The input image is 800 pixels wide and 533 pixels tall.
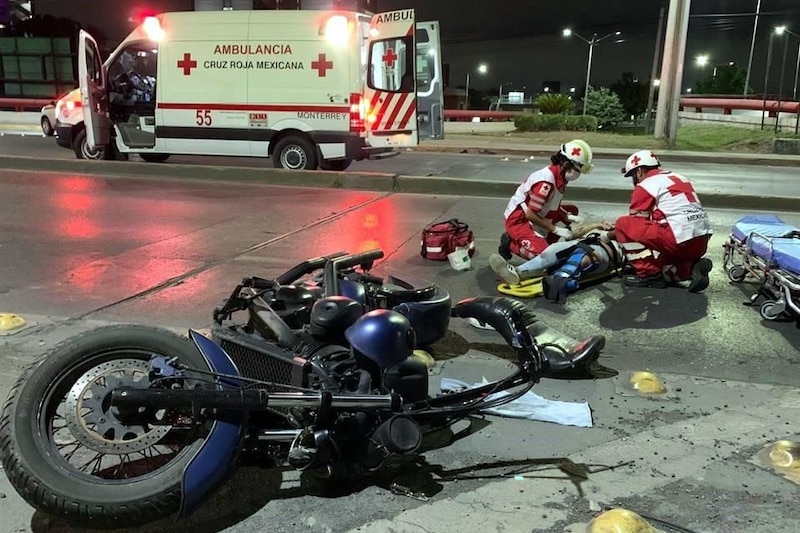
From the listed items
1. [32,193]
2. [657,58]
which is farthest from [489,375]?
[657,58]

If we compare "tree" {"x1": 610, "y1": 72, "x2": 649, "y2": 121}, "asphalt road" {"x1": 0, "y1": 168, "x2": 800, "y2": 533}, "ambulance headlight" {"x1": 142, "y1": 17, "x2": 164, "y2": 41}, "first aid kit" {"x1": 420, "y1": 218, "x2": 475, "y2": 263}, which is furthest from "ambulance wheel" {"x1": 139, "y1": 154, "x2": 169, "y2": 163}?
"tree" {"x1": 610, "y1": 72, "x2": 649, "y2": 121}

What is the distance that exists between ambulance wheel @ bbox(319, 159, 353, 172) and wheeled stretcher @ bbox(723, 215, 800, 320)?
307 inches

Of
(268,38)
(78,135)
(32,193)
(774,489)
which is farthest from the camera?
(78,135)

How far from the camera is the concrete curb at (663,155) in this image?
17.3m

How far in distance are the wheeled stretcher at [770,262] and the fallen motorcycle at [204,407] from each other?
2655 millimetres

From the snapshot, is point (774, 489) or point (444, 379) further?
point (444, 379)

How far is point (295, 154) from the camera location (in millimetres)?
12320

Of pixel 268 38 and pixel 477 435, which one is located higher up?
pixel 268 38

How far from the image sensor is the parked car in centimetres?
1368

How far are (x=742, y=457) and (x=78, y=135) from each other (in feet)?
45.1

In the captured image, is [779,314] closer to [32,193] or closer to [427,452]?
[427,452]

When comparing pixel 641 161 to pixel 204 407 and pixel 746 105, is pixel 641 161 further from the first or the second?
pixel 746 105

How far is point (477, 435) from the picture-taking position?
3.35 m

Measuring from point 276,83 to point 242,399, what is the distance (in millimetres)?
10136
